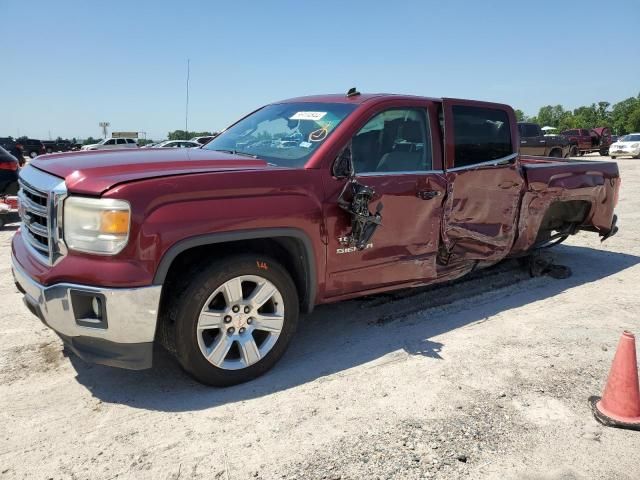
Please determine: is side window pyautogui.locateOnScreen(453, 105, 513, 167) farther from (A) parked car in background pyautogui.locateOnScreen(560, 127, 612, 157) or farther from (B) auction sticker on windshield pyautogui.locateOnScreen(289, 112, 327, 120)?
(A) parked car in background pyautogui.locateOnScreen(560, 127, 612, 157)

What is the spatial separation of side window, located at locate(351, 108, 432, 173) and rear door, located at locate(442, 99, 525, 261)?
0.24 m

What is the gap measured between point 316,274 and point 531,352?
1.80 meters

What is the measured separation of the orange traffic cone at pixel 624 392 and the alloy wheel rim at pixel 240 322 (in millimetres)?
2028

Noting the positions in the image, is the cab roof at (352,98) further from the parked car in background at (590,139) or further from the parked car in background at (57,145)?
the parked car in background at (57,145)

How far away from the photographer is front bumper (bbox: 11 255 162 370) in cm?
281

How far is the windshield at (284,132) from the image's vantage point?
3.70 m

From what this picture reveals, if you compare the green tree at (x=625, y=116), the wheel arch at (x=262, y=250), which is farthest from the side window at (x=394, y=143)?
the green tree at (x=625, y=116)

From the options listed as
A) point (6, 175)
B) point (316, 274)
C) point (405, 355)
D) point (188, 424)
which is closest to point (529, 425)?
point (405, 355)

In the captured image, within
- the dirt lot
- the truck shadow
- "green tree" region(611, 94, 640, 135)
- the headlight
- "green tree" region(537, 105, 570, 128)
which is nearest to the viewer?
the dirt lot

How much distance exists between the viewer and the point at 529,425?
9.63 ft

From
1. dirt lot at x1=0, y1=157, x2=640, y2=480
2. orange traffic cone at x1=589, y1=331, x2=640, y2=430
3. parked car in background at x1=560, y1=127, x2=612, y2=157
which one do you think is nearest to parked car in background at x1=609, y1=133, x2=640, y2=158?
parked car in background at x1=560, y1=127, x2=612, y2=157

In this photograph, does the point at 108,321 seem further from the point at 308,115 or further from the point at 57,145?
the point at 57,145

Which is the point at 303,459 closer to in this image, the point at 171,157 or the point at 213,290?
the point at 213,290

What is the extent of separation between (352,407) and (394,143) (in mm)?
2093
